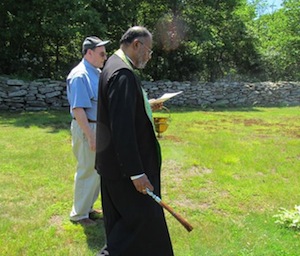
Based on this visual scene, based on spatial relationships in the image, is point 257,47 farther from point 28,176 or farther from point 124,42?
point 124,42

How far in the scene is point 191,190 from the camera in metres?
4.43

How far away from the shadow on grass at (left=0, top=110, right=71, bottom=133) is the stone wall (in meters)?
0.69

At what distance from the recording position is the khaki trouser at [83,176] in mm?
3146

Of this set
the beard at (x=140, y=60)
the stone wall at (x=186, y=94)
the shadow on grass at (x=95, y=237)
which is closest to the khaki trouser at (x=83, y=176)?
the shadow on grass at (x=95, y=237)

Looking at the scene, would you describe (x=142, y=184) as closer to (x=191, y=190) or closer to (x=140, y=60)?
(x=140, y=60)

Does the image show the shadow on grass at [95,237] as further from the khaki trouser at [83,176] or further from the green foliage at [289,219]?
the green foliage at [289,219]

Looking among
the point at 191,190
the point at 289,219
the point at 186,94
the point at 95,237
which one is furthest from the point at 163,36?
the point at 95,237

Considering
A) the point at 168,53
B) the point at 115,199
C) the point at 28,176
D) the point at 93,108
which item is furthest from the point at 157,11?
the point at 115,199

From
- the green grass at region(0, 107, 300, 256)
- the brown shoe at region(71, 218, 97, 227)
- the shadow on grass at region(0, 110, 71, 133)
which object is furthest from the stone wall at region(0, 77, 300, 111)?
the brown shoe at region(71, 218, 97, 227)

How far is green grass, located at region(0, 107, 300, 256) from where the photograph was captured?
309cm

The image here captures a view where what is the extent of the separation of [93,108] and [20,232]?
1.31 m

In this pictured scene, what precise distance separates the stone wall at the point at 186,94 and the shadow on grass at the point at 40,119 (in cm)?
69

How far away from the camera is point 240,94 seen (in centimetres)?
1451

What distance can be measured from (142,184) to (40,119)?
7760 millimetres
